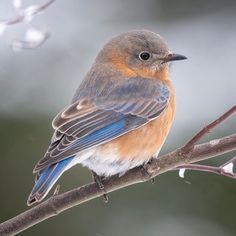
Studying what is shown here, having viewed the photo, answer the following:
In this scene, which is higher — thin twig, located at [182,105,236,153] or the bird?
the bird

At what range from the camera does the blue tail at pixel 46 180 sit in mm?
4766

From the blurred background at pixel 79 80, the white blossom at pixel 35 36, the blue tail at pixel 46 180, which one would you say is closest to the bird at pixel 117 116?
the blue tail at pixel 46 180

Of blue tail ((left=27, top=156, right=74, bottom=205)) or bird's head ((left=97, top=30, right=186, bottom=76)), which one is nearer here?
blue tail ((left=27, top=156, right=74, bottom=205))

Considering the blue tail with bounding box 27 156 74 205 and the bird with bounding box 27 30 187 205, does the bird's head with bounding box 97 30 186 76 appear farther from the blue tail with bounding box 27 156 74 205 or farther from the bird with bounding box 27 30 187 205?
the blue tail with bounding box 27 156 74 205

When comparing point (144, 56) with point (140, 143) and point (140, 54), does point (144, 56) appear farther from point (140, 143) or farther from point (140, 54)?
point (140, 143)

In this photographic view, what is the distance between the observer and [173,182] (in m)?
7.71

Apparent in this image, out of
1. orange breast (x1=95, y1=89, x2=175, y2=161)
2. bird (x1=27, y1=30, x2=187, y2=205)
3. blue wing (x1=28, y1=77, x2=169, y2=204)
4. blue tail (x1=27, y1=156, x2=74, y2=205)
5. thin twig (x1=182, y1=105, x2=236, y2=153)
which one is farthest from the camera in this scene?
orange breast (x1=95, y1=89, x2=175, y2=161)

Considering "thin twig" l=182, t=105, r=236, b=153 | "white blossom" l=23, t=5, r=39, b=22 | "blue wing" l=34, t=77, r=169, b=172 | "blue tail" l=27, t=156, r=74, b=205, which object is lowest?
"thin twig" l=182, t=105, r=236, b=153

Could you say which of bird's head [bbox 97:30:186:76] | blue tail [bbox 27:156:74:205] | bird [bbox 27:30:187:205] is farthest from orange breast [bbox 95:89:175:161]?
bird's head [bbox 97:30:186:76]

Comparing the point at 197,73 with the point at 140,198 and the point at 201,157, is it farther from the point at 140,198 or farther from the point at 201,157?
the point at 201,157

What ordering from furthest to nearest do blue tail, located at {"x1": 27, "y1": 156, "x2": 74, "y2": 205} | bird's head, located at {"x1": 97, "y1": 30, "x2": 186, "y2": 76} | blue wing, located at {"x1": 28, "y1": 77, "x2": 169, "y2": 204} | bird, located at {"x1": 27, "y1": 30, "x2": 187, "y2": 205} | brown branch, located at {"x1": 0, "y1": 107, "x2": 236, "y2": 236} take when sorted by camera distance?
bird's head, located at {"x1": 97, "y1": 30, "x2": 186, "y2": 76} < bird, located at {"x1": 27, "y1": 30, "x2": 187, "y2": 205} < blue wing, located at {"x1": 28, "y1": 77, "x2": 169, "y2": 204} < blue tail, located at {"x1": 27, "y1": 156, "x2": 74, "y2": 205} < brown branch, located at {"x1": 0, "y1": 107, "x2": 236, "y2": 236}

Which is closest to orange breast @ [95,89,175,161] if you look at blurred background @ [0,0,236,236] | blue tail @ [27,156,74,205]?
blue tail @ [27,156,74,205]

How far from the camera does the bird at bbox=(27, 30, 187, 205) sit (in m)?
5.29

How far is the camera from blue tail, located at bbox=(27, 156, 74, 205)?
15.6ft
